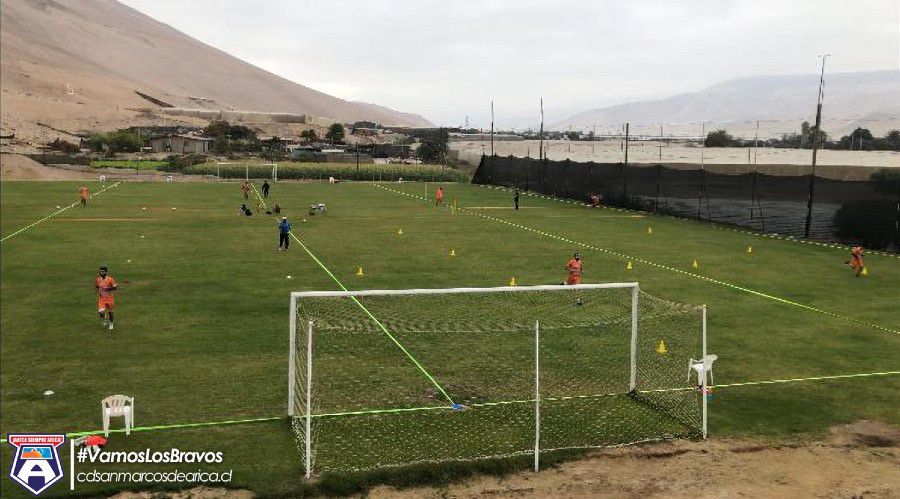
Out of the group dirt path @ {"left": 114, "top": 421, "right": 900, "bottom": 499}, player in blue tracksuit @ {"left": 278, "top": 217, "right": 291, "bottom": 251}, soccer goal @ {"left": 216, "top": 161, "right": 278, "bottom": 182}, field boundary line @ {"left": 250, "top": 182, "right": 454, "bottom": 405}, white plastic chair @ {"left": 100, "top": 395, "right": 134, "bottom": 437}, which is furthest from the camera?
soccer goal @ {"left": 216, "top": 161, "right": 278, "bottom": 182}

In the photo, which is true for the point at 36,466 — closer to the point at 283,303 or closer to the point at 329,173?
the point at 283,303

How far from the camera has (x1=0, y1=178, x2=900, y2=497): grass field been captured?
1256 cm

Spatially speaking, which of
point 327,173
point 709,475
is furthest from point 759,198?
point 327,173

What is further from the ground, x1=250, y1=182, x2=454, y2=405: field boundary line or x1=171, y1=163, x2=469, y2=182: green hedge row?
x1=171, y1=163, x2=469, y2=182: green hedge row

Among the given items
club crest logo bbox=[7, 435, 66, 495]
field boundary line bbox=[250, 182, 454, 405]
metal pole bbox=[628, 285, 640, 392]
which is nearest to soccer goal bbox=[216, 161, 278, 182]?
field boundary line bbox=[250, 182, 454, 405]

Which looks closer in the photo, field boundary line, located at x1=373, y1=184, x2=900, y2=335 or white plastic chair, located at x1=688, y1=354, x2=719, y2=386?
white plastic chair, located at x1=688, y1=354, x2=719, y2=386

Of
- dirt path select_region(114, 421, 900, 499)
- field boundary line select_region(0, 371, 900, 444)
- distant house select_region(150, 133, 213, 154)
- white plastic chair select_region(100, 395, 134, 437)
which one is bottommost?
dirt path select_region(114, 421, 900, 499)

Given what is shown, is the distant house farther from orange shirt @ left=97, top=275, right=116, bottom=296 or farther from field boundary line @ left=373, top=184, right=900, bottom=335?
orange shirt @ left=97, top=275, right=116, bottom=296

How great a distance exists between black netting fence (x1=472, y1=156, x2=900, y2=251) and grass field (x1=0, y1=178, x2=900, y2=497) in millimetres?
2469

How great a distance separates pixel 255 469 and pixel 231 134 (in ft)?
539

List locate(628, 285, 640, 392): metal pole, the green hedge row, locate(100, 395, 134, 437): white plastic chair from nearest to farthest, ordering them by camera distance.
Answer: locate(100, 395, 134, 437): white plastic chair → locate(628, 285, 640, 392): metal pole → the green hedge row

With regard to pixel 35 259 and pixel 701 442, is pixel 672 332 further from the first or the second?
pixel 35 259

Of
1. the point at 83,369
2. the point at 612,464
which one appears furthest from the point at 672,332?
the point at 83,369

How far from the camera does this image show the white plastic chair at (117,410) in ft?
37.1
